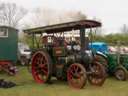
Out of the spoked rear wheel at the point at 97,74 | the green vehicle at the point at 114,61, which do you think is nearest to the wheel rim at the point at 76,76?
the spoked rear wheel at the point at 97,74

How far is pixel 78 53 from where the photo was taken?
13.4 metres

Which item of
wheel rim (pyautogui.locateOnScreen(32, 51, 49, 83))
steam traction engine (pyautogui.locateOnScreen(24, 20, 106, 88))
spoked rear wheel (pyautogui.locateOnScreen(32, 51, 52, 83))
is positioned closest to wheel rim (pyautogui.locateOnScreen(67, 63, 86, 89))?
steam traction engine (pyautogui.locateOnScreen(24, 20, 106, 88))

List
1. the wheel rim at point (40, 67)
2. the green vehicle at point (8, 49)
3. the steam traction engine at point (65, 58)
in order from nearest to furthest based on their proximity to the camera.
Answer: the steam traction engine at point (65, 58) → the wheel rim at point (40, 67) → the green vehicle at point (8, 49)

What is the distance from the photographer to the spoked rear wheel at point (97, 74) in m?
13.2

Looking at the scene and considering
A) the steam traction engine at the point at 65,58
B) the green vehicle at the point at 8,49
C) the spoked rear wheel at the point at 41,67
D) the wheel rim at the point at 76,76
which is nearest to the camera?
the wheel rim at the point at 76,76

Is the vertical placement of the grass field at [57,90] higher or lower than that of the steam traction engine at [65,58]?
lower

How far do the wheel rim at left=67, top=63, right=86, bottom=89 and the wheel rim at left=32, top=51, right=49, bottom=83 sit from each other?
1122 millimetres

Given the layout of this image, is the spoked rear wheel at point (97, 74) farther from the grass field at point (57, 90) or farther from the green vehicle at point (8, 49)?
the green vehicle at point (8, 49)

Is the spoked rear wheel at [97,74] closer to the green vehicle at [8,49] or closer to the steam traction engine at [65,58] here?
the steam traction engine at [65,58]

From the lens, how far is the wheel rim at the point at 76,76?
12559mm

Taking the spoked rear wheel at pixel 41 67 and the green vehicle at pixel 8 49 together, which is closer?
the spoked rear wheel at pixel 41 67

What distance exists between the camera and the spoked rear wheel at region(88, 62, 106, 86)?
1325cm

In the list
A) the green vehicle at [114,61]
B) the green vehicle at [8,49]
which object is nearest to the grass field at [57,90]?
the green vehicle at [114,61]

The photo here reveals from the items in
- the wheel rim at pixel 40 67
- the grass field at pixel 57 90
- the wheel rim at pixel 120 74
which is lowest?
the grass field at pixel 57 90
